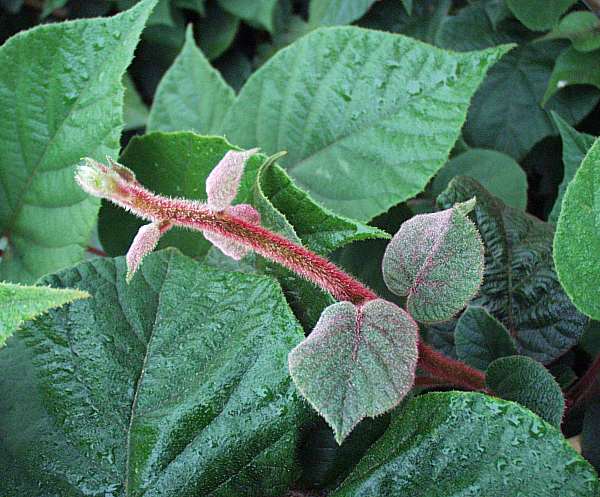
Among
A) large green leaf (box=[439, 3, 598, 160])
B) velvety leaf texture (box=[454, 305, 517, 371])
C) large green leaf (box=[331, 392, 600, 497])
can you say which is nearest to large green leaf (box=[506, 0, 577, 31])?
large green leaf (box=[439, 3, 598, 160])

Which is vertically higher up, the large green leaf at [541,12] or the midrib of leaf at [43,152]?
the large green leaf at [541,12]

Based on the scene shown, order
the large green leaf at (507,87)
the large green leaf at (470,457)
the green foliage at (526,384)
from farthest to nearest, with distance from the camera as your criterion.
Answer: the large green leaf at (507,87) < the green foliage at (526,384) < the large green leaf at (470,457)

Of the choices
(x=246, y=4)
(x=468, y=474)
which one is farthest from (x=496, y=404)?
(x=246, y=4)

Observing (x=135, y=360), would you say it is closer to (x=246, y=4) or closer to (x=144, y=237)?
(x=144, y=237)

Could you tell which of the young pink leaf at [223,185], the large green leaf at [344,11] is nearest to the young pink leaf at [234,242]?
the young pink leaf at [223,185]

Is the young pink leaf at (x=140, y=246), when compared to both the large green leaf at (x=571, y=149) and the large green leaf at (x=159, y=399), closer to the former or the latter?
the large green leaf at (x=159, y=399)

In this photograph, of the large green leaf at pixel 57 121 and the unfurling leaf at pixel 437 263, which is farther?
the large green leaf at pixel 57 121
